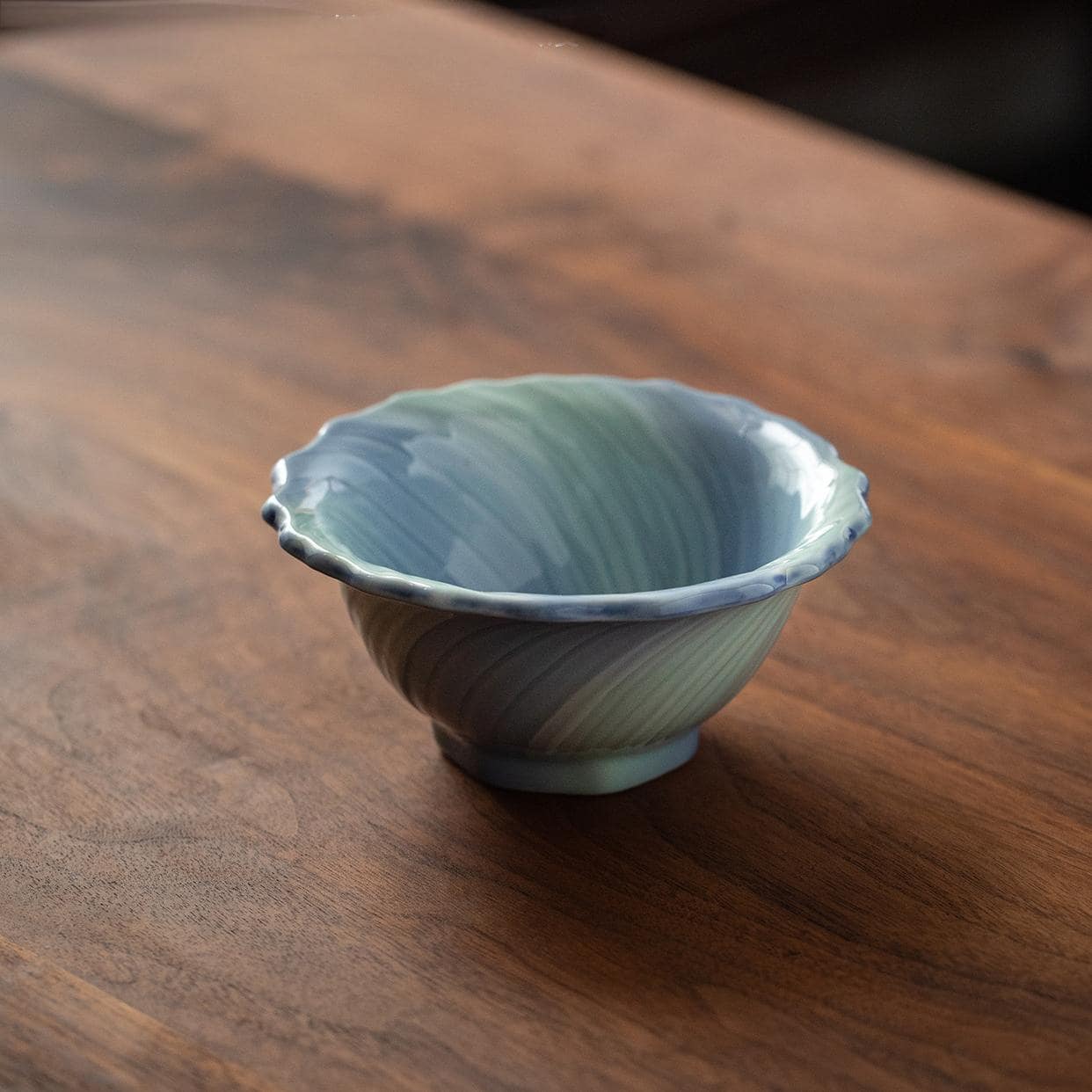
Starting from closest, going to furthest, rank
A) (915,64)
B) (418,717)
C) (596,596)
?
(596,596), (418,717), (915,64)

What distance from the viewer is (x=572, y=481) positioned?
0.67 metres

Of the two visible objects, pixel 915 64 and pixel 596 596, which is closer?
pixel 596 596

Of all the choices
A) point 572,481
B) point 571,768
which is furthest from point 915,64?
point 571,768

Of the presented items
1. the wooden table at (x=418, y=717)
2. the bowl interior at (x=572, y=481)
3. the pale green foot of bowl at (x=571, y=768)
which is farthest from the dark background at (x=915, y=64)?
the pale green foot of bowl at (x=571, y=768)

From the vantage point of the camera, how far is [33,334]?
3.15ft

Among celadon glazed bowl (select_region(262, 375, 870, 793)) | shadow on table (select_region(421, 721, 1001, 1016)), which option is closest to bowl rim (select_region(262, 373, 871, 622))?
celadon glazed bowl (select_region(262, 375, 870, 793))

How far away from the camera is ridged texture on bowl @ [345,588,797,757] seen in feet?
1.69

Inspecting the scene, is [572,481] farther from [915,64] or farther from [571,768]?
[915,64]

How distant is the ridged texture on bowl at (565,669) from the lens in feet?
1.69

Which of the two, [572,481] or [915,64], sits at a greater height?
[572,481]

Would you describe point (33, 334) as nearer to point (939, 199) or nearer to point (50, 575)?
point (50, 575)

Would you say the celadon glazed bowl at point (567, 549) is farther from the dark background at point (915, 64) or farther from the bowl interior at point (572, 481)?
the dark background at point (915, 64)

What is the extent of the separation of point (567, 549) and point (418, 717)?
9 centimetres

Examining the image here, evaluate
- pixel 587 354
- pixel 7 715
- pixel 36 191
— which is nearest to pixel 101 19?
pixel 36 191
